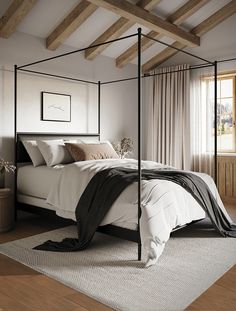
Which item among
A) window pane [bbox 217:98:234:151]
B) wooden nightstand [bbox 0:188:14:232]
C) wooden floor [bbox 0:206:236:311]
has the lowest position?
wooden floor [bbox 0:206:236:311]

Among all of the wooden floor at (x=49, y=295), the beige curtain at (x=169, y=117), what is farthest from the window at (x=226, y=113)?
the wooden floor at (x=49, y=295)

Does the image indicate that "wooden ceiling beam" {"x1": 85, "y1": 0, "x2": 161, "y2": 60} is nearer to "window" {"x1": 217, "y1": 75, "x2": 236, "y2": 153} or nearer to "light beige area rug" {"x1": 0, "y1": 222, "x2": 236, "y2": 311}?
"window" {"x1": 217, "y1": 75, "x2": 236, "y2": 153}

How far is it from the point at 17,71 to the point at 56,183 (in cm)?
174

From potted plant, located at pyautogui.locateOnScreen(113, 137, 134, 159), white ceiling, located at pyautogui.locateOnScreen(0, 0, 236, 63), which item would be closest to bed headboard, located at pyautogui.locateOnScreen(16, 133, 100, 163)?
potted plant, located at pyautogui.locateOnScreen(113, 137, 134, 159)

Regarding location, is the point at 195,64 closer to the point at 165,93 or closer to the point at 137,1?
the point at 165,93

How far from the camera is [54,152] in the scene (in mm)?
4184

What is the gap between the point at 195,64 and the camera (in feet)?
19.3

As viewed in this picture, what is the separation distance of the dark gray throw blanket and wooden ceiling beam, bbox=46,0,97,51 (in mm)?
2139

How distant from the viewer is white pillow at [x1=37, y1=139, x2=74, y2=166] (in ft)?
13.6

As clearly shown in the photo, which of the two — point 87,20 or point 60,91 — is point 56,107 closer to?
point 60,91

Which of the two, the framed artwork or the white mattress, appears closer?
the white mattress

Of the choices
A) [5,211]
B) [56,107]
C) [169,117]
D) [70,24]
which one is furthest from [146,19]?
[5,211]

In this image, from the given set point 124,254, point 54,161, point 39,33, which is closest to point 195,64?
point 39,33

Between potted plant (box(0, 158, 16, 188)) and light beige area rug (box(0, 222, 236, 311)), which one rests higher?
potted plant (box(0, 158, 16, 188))
